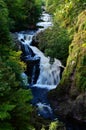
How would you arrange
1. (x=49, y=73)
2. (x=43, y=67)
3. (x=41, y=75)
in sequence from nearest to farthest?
(x=49, y=73) < (x=41, y=75) < (x=43, y=67)

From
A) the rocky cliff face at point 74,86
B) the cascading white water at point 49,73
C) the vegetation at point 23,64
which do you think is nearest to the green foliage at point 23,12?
the vegetation at point 23,64

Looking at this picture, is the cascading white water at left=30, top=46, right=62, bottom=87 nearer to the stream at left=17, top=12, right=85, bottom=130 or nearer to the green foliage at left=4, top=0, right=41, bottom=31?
the stream at left=17, top=12, right=85, bottom=130

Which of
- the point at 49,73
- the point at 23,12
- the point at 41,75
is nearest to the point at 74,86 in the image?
the point at 49,73

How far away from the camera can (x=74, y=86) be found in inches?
1048

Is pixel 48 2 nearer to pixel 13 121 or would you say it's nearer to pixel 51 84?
pixel 51 84

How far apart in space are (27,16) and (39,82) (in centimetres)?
2099

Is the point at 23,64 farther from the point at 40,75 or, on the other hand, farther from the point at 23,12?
the point at 23,12

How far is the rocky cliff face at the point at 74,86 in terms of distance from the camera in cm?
2531

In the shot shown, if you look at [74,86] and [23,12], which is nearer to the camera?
[74,86]

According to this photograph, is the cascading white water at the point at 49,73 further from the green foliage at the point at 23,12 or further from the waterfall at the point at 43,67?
the green foliage at the point at 23,12

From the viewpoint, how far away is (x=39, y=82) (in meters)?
32.0

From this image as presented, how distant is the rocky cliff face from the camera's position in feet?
83.0

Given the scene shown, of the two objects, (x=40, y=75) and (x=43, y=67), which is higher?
(x=43, y=67)

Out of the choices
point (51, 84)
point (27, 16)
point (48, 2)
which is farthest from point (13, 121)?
point (48, 2)
